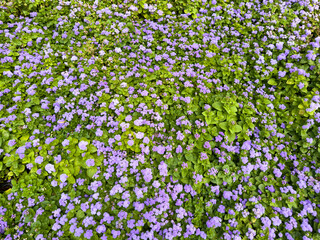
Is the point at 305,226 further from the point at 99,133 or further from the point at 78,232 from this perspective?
the point at 99,133

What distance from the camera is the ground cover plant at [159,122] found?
2.98m

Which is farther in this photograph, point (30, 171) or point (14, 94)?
point (14, 94)

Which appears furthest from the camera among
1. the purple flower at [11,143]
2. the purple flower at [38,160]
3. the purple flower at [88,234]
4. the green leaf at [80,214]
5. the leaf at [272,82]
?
the leaf at [272,82]

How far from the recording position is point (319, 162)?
3.36 m

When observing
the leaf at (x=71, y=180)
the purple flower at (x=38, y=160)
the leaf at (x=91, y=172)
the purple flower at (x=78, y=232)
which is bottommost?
the purple flower at (x=78, y=232)

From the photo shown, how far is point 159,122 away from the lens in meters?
3.54

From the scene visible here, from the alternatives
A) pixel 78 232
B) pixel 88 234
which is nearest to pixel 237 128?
pixel 88 234

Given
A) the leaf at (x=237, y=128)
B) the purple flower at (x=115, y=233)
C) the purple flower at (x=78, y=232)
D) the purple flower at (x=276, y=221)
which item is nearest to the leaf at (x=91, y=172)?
the purple flower at (x=78, y=232)

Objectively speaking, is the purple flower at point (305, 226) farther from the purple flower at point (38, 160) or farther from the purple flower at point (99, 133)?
the purple flower at point (38, 160)

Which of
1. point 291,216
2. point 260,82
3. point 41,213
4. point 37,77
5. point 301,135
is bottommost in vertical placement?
point 41,213

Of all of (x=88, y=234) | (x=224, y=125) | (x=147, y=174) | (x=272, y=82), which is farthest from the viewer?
(x=272, y=82)

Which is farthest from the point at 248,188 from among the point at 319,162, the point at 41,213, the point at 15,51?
the point at 15,51

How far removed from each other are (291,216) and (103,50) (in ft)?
13.5

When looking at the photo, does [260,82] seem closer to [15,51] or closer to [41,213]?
[41,213]
